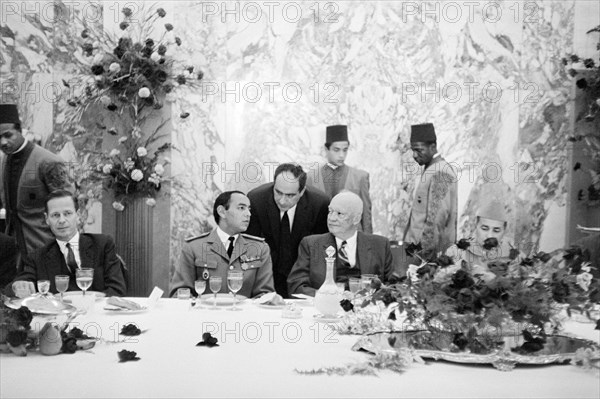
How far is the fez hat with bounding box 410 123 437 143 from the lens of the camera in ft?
23.6

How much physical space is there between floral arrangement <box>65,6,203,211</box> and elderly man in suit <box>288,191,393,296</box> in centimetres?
210

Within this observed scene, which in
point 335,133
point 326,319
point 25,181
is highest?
point 335,133

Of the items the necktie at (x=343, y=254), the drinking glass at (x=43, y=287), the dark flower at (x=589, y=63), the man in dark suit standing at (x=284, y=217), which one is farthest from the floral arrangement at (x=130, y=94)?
the dark flower at (x=589, y=63)

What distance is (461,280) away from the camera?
9.36ft

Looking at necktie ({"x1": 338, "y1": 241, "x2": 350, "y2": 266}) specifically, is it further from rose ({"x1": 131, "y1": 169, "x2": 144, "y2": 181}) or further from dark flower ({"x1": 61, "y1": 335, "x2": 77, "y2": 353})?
dark flower ({"x1": 61, "y1": 335, "x2": 77, "y2": 353})

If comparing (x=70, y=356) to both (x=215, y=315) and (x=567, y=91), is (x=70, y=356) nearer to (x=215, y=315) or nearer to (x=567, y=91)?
(x=215, y=315)

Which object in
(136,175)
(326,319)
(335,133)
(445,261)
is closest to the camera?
(445,261)

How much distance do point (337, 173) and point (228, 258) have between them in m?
2.56

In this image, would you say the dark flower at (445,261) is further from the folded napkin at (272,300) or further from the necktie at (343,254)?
the necktie at (343,254)

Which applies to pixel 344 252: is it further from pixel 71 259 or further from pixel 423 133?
pixel 423 133

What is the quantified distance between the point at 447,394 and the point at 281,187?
4160mm

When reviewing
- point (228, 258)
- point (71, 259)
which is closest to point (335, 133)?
A: point (228, 258)

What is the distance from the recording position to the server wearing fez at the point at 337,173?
715 cm

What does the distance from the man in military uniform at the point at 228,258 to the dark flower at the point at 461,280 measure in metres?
2.07
